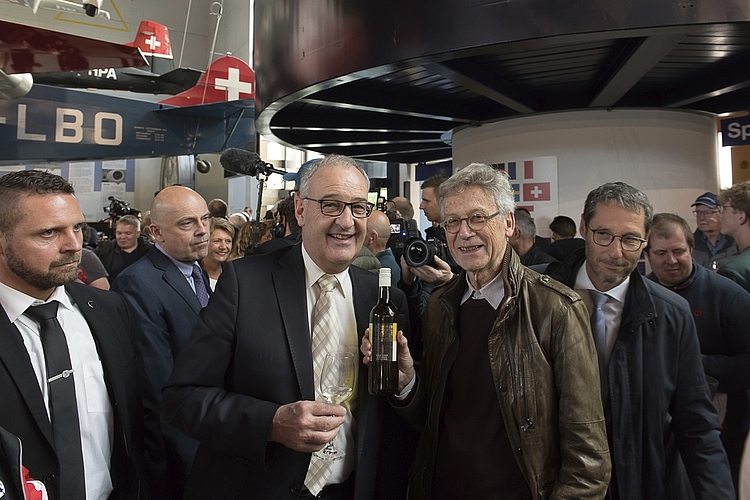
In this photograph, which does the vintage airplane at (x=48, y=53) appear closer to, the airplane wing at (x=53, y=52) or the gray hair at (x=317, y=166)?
the airplane wing at (x=53, y=52)

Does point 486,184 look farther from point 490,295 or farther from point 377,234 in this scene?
point 377,234

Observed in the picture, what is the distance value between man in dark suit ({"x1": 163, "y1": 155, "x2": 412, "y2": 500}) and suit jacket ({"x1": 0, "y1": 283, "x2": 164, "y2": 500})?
0.99 feet

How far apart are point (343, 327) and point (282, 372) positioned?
0.26m

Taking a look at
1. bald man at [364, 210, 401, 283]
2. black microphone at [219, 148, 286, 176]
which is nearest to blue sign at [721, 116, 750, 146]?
bald man at [364, 210, 401, 283]

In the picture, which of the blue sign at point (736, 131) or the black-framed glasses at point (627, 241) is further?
the blue sign at point (736, 131)

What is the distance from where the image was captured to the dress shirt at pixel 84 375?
5.75ft

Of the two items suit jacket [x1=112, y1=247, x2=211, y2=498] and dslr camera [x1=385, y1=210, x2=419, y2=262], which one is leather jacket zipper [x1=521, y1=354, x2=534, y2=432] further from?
suit jacket [x1=112, y1=247, x2=211, y2=498]

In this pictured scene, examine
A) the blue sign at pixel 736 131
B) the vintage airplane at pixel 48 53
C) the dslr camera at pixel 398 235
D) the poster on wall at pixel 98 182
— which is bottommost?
the dslr camera at pixel 398 235

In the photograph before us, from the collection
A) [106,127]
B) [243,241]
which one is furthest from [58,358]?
[106,127]

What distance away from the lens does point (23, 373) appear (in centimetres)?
166

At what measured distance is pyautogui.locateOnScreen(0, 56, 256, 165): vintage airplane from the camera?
7.00 m

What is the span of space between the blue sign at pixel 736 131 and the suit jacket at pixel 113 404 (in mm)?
6126

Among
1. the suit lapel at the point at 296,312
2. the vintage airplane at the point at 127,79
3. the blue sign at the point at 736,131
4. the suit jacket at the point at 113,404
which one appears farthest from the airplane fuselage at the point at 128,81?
the suit lapel at the point at 296,312

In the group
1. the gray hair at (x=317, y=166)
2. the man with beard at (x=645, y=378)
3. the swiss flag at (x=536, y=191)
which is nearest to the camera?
the gray hair at (x=317, y=166)
